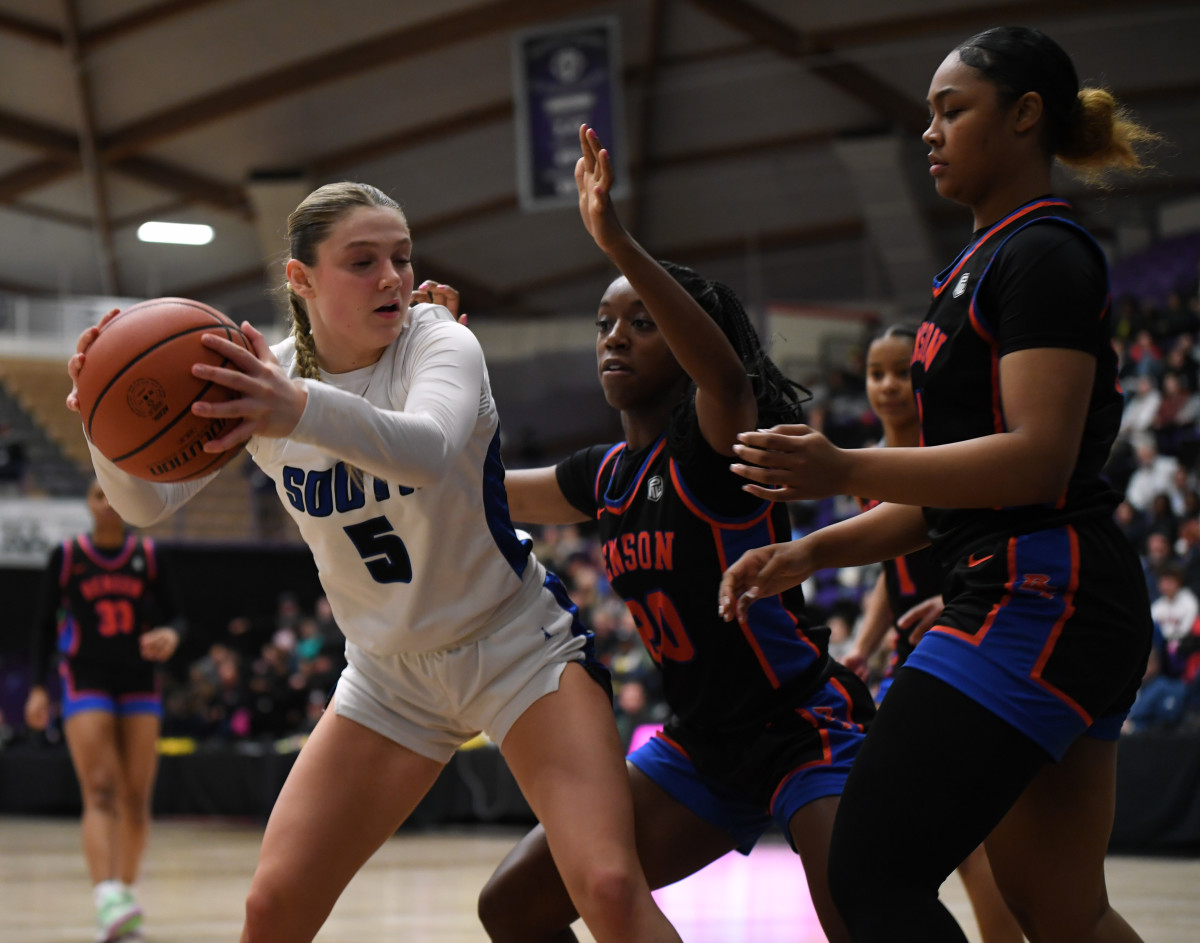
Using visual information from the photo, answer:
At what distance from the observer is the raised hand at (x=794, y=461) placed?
2020 mm

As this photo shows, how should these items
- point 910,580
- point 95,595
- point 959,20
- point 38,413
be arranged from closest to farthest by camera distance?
point 910,580 < point 95,595 < point 959,20 < point 38,413

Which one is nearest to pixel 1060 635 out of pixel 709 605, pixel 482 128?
pixel 709 605

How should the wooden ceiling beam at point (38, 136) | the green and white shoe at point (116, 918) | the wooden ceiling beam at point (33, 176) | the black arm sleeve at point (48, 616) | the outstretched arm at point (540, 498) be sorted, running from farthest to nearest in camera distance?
the wooden ceiling beam at point (33, 176) → the wooden ceiling beam at point (38, 136) → the black arm sleeve at point (48, 616) → the green and white shoe at point (116, 918) → the outstretched arm at point (540, 498)

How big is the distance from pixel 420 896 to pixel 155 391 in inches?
191

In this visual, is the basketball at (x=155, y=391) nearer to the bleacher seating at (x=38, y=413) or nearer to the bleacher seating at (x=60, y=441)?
the bleacher seating at (x=60, y=441)

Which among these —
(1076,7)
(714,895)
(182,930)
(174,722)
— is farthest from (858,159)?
(182,930)

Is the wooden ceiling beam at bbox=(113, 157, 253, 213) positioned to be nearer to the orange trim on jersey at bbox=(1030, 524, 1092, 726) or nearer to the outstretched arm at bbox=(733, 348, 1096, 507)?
the outstretched arm at bbox=(733, 348, 1096, 507)

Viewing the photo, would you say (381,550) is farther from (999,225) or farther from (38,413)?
(38,413)

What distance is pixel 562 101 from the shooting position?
1334 cm

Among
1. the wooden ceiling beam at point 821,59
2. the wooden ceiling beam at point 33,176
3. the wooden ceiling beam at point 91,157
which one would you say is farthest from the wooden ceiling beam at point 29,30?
the wooden ceiling beam at point 821,59

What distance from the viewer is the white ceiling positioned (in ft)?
52.2

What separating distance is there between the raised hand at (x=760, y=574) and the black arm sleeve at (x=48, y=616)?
4.86 metres

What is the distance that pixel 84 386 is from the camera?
2.38m

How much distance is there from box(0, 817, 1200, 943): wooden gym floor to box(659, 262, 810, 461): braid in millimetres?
2821
